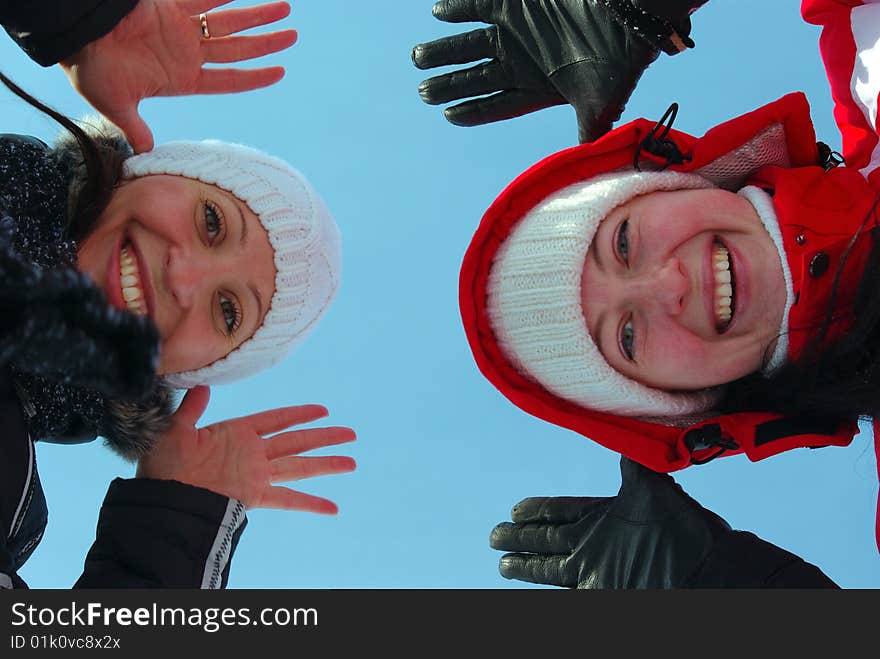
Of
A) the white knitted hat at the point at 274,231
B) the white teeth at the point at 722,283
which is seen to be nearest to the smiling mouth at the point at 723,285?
the white teeth at the point at 722,283

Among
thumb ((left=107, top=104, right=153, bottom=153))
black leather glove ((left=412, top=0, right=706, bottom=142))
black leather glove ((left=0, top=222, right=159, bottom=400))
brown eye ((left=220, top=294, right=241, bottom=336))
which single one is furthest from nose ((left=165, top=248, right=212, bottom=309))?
black leather glove ((left=412, top=0, right=706, bottom=142))

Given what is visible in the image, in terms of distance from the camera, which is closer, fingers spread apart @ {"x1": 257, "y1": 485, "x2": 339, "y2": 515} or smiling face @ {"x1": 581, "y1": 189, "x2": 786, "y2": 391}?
smiling face @ {"x1": 581, "y1": 189, "x2": 786, "y2": 391}

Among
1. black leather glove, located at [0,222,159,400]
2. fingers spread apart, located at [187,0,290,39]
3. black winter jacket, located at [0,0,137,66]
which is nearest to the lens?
black leather glove, located at [0,222,159,400]

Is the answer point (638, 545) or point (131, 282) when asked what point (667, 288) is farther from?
point (131, 282)

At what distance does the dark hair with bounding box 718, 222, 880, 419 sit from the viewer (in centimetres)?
245

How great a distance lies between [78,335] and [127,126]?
105cm

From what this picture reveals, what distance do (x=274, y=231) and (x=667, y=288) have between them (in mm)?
1082

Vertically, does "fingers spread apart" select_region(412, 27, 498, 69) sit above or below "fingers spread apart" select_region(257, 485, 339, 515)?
above

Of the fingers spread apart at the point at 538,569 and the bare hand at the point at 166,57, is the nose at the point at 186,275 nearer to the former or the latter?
the bare hand at the point at 166,57

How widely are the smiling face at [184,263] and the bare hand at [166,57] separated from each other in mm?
231

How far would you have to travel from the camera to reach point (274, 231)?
258 cm

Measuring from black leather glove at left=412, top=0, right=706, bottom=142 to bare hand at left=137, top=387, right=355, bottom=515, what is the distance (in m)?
1.23
